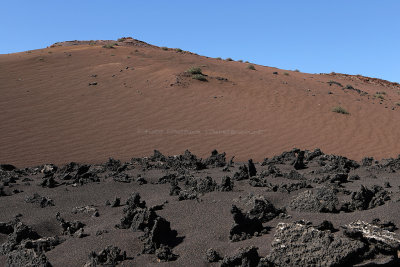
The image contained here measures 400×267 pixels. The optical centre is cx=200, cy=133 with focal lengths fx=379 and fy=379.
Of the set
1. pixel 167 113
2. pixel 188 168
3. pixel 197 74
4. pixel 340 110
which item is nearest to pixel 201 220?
pixel 188 168


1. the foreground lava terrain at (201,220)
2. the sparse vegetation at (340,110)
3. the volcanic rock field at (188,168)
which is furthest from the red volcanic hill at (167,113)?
the foreground lava terrain at (201,220)

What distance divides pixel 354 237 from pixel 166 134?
9.86m

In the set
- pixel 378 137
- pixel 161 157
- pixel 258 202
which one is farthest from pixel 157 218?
pixel 378 137

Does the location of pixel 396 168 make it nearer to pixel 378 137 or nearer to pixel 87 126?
pixel 378 137

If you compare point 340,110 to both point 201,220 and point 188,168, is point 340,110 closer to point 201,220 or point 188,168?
point 188,168

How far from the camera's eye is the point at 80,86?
17875mm

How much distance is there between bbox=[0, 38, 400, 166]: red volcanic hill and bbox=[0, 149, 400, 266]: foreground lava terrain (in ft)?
10.9

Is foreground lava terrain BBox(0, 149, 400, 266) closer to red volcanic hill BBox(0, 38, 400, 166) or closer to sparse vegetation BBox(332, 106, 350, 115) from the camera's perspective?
red volcanic hill BBox(0, 38, 400, 166)

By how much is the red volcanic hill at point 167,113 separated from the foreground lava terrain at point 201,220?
3.33m

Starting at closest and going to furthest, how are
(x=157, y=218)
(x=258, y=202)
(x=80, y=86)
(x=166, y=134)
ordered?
(x=157, y=218), (x=258, y=202), (x=166, y=134), (x=80, y=86)

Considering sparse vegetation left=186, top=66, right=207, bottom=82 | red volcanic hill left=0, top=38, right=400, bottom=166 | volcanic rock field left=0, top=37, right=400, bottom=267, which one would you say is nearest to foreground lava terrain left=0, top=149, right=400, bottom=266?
volcanic rock field left=0, top=37, right=400, bottom=267

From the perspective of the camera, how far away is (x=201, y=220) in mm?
4664

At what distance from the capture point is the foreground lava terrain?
10.5 ft

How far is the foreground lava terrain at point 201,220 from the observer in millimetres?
3188
